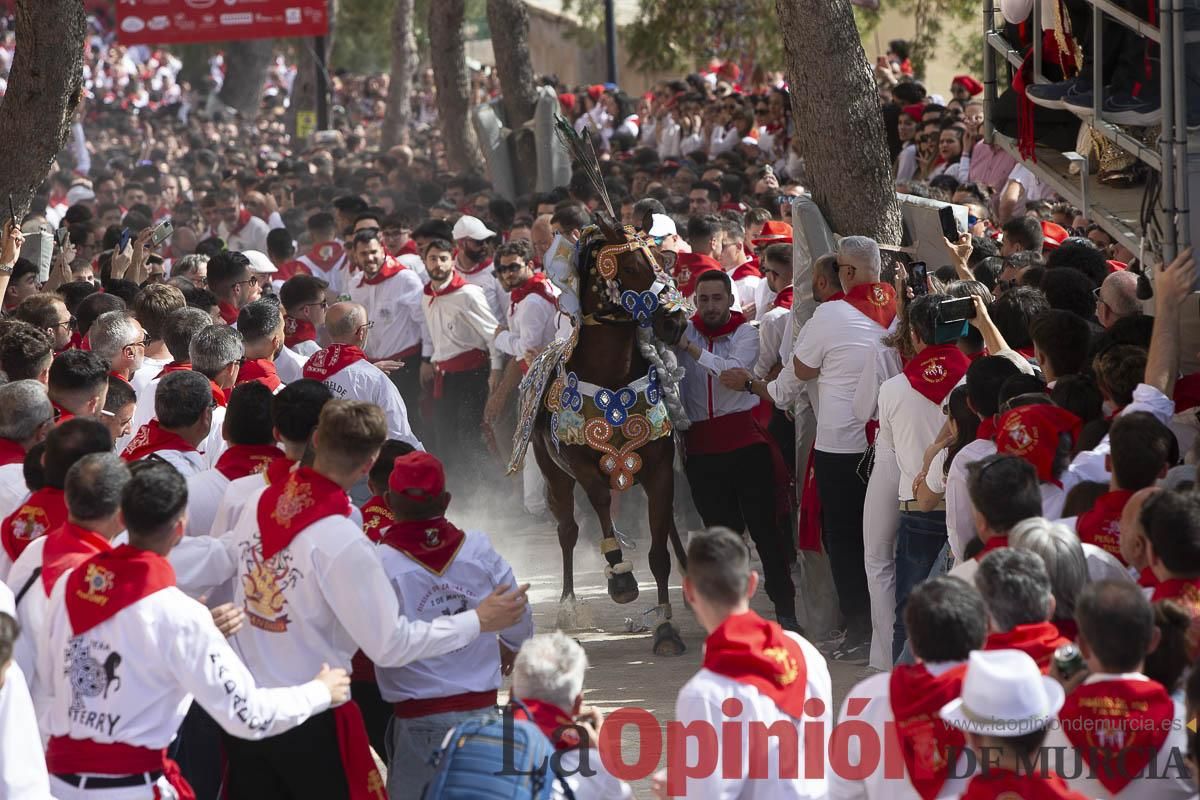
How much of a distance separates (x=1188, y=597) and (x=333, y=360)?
17.2 ft

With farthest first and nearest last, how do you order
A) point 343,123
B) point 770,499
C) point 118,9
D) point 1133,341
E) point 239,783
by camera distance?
point 343,123 → point 118,9 → point 770,499 → point 1133,341 → point 239,783

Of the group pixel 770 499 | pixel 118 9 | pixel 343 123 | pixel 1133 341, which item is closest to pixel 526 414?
pixel 770 499

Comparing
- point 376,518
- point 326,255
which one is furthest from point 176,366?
point 326,255

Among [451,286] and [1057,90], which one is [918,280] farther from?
[451,286]

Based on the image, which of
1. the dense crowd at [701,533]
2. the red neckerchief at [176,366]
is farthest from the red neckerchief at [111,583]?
the red neckerchief at [176,366]

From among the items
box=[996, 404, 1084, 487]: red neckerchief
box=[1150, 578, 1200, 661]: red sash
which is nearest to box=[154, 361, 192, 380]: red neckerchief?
box=[996, 404, 1084, 487]: red neckerchief

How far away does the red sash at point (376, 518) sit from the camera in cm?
598

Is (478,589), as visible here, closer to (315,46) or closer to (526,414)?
(526,414)

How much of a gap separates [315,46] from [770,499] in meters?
21.6

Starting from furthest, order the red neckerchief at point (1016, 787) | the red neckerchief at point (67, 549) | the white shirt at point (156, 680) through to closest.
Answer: the red neckerchief at point (67, 549), the white shirt at point (156, 680), the red neckerchief at point (1016, 787)

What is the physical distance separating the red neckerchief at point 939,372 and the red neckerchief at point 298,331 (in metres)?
4.34

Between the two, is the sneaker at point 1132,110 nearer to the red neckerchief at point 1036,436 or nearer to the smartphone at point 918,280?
the red neckerchief at point 1036,436

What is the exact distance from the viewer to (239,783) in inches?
205

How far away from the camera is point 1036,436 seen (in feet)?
18.6
